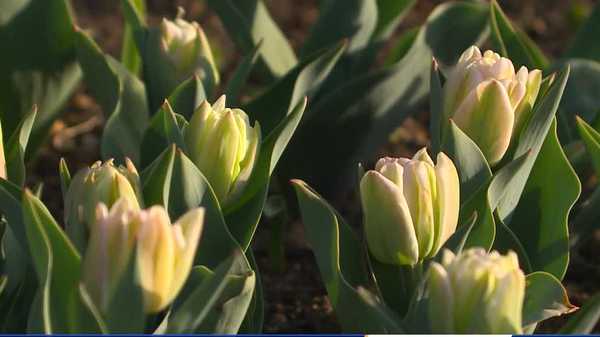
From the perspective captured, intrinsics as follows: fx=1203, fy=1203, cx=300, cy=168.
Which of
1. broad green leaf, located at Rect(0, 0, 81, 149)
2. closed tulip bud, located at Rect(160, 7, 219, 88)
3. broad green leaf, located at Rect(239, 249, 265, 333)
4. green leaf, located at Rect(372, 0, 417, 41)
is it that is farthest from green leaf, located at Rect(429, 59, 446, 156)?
broad green leaf, located at Rect(0, 0, 81, 149)

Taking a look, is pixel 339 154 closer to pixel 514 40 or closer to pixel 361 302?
pixel 514 40

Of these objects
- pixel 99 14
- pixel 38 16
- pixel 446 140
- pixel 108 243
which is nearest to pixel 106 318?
pixel 108 243

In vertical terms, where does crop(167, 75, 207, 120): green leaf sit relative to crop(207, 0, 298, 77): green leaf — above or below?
above

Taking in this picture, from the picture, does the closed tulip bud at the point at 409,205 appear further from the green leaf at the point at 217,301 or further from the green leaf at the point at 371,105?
the green leaf at the point at 371,105

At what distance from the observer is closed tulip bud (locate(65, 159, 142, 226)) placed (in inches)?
52.0

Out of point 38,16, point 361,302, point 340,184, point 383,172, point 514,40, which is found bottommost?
point 340,184

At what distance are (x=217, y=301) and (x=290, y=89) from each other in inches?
25.3

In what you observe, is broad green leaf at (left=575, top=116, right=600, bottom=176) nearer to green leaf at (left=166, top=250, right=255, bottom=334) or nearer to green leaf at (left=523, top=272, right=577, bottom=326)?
green leaf at (left=523, top=272, right=577, bottom=326)

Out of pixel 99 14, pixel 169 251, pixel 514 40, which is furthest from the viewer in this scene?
pixel 99 14

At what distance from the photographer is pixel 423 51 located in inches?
82.0

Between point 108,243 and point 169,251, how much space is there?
0.22ft

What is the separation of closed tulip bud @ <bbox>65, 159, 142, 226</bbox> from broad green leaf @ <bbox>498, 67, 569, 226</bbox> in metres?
0.50

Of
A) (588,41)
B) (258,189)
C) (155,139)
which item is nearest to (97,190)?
(258,189)

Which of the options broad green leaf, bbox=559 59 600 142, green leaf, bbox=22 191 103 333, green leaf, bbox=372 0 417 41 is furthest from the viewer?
green leaf, bbox=372 0 417 41
